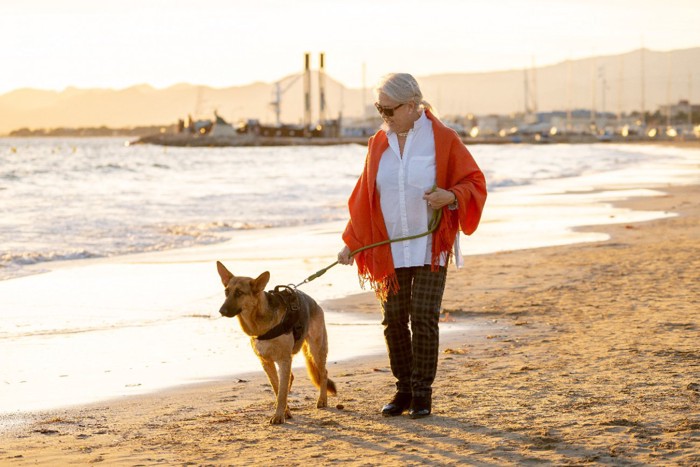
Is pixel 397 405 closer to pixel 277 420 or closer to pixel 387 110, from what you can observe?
pixel 277 420

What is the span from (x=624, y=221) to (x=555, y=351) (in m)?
11.3

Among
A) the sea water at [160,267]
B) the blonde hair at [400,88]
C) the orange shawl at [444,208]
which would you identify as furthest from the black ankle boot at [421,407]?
the sea water at [160,267]

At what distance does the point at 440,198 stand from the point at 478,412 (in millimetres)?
1093

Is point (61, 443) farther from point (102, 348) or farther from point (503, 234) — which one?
point (503, 234)

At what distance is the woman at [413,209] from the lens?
5.14 meters

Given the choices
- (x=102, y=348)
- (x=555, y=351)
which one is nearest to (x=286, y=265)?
(x=102, y=348)

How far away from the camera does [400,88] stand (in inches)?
200

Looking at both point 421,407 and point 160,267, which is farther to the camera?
point 160,267

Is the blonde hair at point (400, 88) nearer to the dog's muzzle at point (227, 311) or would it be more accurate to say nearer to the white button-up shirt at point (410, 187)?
the white button-up shirt at point (410, 187)

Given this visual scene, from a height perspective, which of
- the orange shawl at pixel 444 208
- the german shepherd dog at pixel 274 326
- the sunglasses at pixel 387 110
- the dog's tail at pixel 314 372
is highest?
the sunglasses at pixel 387 110

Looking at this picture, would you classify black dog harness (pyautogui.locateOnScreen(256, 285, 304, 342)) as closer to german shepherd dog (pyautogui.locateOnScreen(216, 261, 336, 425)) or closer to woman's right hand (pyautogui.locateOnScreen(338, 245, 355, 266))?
german shepherd dog (pyautogui.locateOnScreen(216, 261, 336, 425))

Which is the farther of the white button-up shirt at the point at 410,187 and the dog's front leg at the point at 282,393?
the dog's front leg at the point at 282,393

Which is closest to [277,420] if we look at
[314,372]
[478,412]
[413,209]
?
[314,372]

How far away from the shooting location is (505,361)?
6.61m
